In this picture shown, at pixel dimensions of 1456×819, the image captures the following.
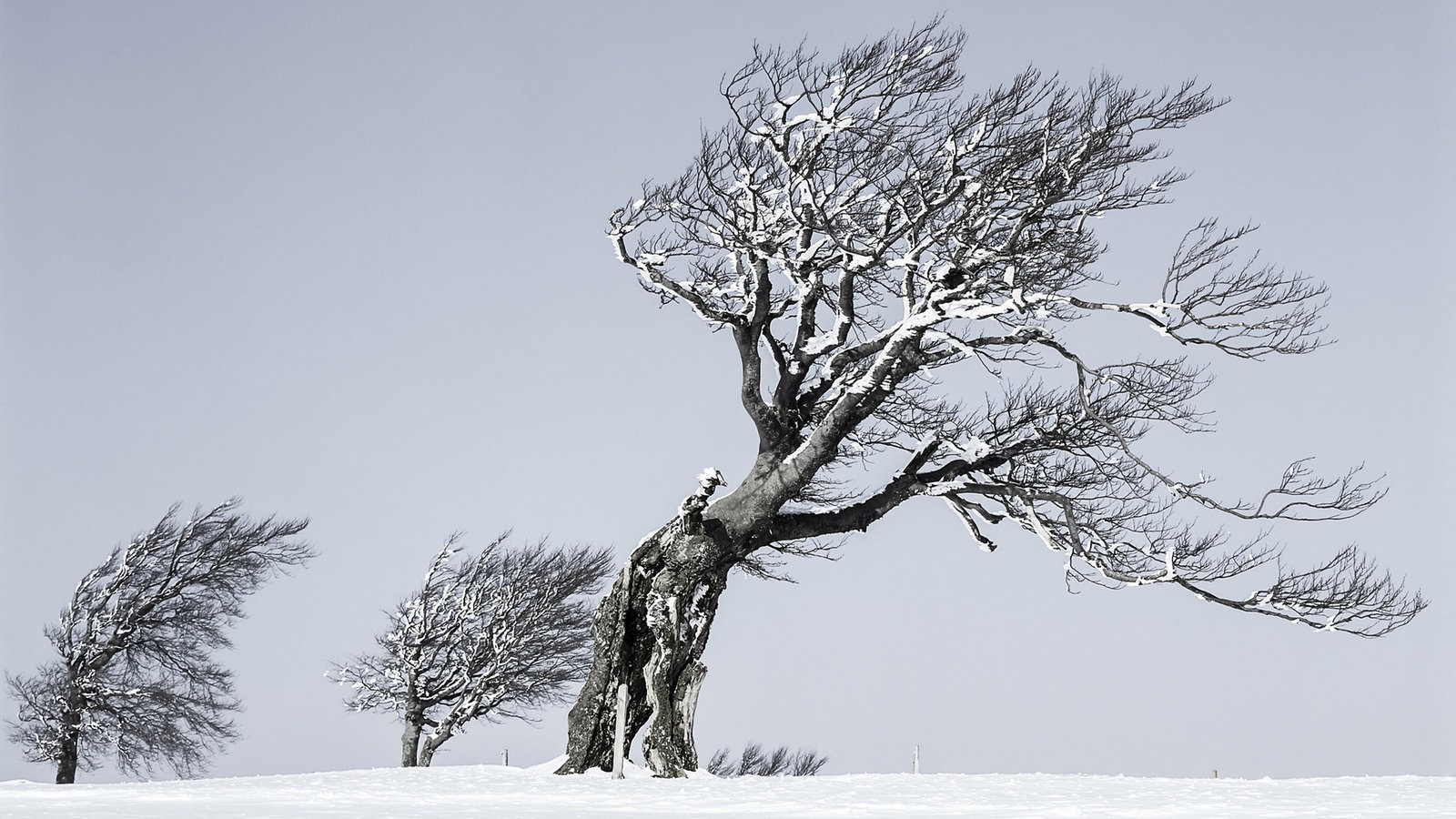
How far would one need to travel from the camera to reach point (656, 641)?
14961mm

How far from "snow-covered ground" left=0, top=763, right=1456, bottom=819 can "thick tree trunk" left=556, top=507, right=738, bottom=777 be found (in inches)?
43.6

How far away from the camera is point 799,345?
53.7ft

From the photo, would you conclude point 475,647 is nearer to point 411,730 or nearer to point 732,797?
point 411,730

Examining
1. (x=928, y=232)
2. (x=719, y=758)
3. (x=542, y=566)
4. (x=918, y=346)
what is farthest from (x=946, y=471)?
(x=719, y=758)

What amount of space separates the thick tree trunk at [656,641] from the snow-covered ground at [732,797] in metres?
1.11

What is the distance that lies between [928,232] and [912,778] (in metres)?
5.98

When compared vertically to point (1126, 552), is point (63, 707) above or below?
below

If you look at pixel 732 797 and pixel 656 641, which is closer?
pixel 732 797

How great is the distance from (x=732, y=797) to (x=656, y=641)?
4346 millimetres

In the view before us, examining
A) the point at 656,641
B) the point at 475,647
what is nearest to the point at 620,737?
the point at 656,641

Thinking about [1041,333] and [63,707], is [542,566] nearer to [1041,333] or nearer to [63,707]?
[63,707]

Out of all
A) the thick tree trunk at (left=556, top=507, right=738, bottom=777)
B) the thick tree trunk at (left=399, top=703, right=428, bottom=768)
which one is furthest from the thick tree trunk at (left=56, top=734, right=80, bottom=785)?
the thick tree trunk at (left=556, top=507, right=738, bottom=777)

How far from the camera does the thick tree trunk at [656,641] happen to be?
48.2 ft

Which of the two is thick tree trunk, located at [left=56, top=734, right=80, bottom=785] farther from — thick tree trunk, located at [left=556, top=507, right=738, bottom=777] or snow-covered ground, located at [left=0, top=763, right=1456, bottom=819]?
thick tree trunk, located at [left=556, top=507, right=738, bottom=777]
